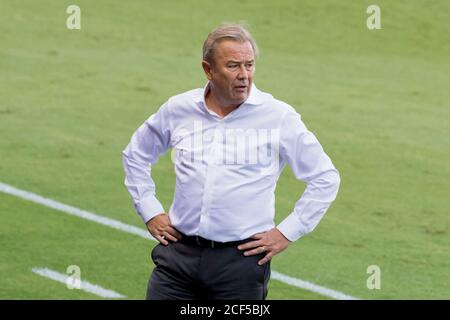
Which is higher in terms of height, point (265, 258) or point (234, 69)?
point (234, 69)

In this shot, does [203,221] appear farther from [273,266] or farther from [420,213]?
[420,213]

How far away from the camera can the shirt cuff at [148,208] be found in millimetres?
7438

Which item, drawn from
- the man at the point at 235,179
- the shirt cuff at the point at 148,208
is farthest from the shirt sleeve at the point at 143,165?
the man at the point at 235,179

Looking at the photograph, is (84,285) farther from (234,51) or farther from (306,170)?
(234,51)

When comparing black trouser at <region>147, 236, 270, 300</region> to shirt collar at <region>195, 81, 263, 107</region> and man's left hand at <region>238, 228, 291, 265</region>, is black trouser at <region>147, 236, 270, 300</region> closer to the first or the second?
man's left hand at <region>238, 228, 291, 265</region>

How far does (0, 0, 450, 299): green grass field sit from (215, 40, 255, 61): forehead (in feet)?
12.1

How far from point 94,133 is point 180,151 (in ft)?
25.5

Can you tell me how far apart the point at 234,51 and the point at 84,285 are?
392 centimetres

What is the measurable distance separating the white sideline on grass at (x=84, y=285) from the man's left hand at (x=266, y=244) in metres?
3.33

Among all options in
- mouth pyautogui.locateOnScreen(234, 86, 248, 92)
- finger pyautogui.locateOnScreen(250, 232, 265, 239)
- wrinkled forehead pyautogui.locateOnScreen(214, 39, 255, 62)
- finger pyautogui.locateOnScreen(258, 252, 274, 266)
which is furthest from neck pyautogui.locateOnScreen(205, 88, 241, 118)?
finger pyautogui.locateOnScreen(258, 252, 274, 266)

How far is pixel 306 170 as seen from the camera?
23.3 feet

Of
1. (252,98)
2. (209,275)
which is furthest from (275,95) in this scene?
(209,275)

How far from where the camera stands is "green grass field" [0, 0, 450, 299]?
1113cm
